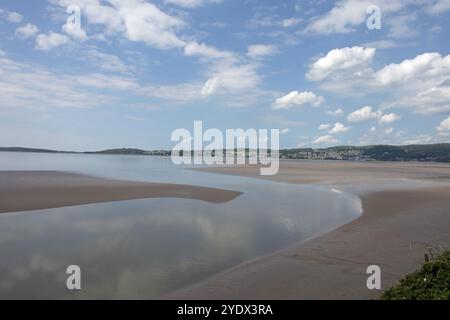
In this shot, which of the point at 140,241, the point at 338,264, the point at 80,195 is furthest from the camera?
the point at 80,195

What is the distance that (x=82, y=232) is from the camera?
1279 centimetres

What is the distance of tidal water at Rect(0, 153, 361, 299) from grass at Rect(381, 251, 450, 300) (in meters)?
4.38

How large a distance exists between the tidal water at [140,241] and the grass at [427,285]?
4380mm

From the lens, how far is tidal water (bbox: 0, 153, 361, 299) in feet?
26.8

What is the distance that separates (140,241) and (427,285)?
842cm

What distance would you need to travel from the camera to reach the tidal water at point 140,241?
818 cm

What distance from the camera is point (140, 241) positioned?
1167cm

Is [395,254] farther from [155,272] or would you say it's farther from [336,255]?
[155,272]

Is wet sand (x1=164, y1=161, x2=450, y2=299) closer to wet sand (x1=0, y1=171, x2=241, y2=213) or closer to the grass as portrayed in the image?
the grass

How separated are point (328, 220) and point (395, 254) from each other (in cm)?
565

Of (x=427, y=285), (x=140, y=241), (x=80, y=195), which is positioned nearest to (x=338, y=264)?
(x=427, y=285)

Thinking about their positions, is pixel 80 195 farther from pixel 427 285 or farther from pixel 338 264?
pixel 427 285

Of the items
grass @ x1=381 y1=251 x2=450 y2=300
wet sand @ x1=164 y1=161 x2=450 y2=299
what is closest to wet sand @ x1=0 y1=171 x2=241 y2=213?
wet sand @ x1=164 y1=161 x2=450 y2=299
